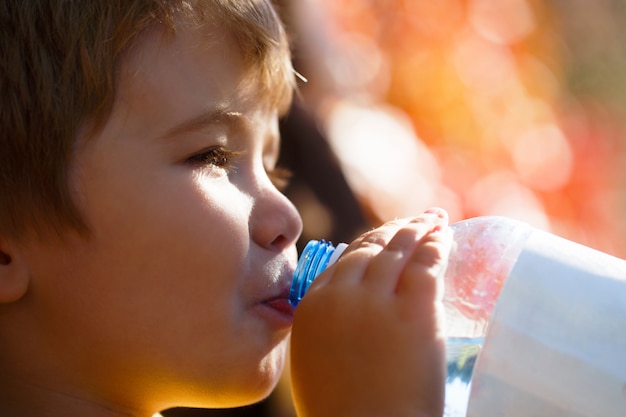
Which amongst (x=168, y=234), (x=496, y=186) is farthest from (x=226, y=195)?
(x=496, y=186)

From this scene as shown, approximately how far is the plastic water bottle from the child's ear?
367 mm

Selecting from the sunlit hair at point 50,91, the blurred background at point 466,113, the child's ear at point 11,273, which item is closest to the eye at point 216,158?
the sunlit hair at point 50,91

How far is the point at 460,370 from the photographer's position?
3.67 ft

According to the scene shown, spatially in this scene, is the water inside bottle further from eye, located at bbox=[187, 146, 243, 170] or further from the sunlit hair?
the sunlit hair

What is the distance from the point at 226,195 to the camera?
1.13m

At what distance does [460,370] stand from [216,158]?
450 millimetres

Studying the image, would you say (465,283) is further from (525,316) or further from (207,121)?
(207,121)

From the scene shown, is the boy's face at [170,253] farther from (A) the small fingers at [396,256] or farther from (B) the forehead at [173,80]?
(A) the small fingers at [396,256]

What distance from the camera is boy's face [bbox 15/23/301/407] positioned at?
108cm

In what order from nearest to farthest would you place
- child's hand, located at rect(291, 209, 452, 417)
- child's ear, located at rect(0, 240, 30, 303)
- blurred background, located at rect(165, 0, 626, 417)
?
child's hand, located at rect(291, 209, 452, 417) → child's ear, located at rect(0, 240, 30, 303) → blurred background, located at rect(165, 0, 626, 417)

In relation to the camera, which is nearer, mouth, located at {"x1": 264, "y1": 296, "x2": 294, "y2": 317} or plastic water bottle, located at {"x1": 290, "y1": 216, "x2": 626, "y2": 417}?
plastic water bottle, located at {"x1": 290, "y1": 216, "x2": 626, "y2": 417}

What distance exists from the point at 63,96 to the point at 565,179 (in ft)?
7.95

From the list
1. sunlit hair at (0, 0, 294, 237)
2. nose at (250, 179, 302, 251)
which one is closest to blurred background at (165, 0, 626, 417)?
nose at (250, 179, 302, 251)

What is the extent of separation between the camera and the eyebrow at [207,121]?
1.09 m
